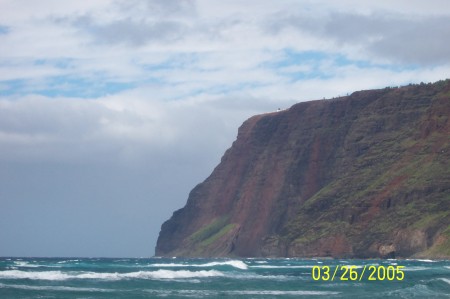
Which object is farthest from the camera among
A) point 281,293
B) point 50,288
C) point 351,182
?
point 351,182

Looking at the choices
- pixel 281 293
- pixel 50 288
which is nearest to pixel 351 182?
pixel 50 288

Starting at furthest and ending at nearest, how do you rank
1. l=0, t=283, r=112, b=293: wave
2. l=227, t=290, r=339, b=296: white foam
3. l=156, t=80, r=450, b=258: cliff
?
1. l=156, t=80, r=450, b=258: cliff
2. l=0, t=283, r=112, b=293: wave
3. l=227, t=290, r=339, b=296: white foam

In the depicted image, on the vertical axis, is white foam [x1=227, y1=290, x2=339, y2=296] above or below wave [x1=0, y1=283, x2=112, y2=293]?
below

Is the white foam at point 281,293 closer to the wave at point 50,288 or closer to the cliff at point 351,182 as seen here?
the wave at point 50,288

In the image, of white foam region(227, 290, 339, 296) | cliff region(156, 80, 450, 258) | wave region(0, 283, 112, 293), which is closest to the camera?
white foam region(227, 290, 339, 296)

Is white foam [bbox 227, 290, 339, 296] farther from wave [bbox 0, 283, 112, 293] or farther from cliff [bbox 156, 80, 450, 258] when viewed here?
cliff [bbox 156, 80, 450, 258]

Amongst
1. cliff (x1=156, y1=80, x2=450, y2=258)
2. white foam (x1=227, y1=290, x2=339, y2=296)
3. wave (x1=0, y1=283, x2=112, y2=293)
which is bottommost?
white foam (x1=227, y1=290, x2=339, y2=296)

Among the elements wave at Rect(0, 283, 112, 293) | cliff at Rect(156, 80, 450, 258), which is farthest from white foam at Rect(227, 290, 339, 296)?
cliff at Rect(156, 80, 450, 258)

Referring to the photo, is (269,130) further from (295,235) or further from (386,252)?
(386,252)

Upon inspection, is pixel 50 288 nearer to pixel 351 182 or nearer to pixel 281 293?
pixel 281 293
